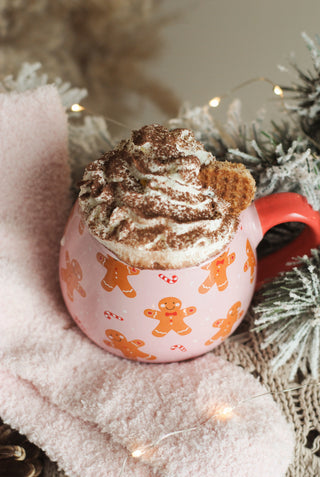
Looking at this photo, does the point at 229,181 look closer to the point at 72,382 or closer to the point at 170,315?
the point at 170,315

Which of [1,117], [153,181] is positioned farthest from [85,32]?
[153,181]

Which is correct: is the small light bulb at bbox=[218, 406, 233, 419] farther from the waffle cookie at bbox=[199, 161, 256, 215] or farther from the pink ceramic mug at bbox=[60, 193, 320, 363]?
the waffle cookie at bbox=[199, 161, 256, 215]

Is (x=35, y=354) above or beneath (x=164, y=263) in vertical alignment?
beneath

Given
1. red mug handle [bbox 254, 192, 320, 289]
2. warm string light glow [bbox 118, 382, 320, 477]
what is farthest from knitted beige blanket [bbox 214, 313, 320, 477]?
red mug handle [bbox 254, 192, 320, 289]

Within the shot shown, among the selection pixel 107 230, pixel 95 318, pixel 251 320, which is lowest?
pixel 251 320

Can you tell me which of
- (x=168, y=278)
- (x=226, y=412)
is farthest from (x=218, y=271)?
(x=226, y=412)

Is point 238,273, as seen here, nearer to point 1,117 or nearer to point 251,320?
point 251,320

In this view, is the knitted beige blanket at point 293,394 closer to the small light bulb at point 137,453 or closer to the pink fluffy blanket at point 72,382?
the pink fluffy blanket at point 72,382
